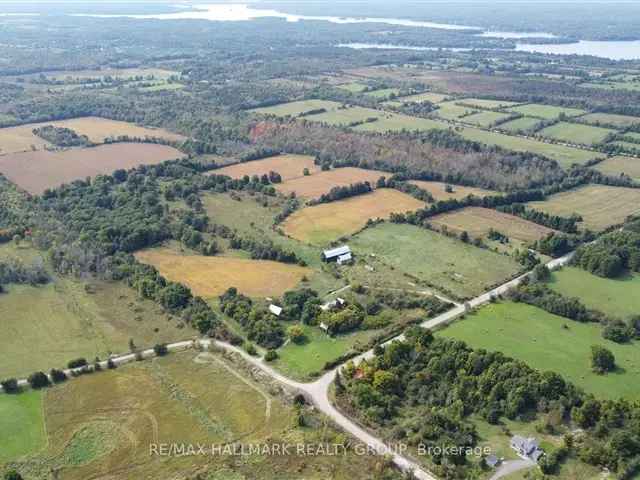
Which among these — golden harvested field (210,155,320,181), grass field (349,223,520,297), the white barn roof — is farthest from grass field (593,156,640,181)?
the white barn roof

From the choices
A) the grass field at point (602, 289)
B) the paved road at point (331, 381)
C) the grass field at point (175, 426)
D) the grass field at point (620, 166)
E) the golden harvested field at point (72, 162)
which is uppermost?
the grass field at point (620, 166)

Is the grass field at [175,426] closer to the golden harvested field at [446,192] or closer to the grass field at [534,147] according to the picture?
the golden harvested field at [446,192]

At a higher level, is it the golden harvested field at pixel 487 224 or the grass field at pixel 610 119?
the grass field at pixel 610 119

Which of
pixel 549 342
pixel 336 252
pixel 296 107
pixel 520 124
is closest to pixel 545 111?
pixel 520 124

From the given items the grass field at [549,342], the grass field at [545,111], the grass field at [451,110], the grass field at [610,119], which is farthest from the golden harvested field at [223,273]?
the grass field at [610,119]

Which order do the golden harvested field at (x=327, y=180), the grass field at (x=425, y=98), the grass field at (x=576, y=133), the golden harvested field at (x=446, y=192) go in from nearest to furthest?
the golden harvested field at (x=446, y=192) → the golden harvested field at (x=327, y=180) → the grass field at (x=576, y=133) → the grass field at (x=425, y=98)

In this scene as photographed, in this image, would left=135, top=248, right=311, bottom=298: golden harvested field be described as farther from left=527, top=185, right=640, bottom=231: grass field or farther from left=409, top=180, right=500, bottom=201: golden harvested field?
left=527, top=185, right=640, bottom=231: grass field

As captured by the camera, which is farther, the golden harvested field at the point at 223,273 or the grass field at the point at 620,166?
the grass field at the point at 620,166
